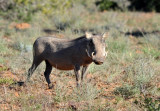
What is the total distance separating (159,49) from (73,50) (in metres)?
4.93

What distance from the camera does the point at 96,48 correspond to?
6129 mm

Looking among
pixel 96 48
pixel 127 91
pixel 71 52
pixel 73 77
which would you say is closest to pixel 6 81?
pixel 71 52

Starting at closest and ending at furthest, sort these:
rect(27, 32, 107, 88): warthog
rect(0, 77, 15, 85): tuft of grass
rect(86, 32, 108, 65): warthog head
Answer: rect(86, 32, 108, 65): warthog head → rect(27, 32, 107, 88): warthog → rect(0, 77, 15, 85): tuft of grass

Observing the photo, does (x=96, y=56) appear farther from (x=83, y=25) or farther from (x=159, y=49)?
(x=83, y=25)

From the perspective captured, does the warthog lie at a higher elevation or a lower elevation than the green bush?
higher

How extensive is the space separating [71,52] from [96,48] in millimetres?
716

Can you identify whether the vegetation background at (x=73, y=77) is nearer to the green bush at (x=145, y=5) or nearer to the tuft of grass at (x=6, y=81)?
the tuft of grass at (x=6, y=81)

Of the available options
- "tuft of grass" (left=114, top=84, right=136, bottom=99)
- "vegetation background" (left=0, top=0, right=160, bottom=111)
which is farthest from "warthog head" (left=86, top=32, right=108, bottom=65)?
"tuft of grass" (left=114, top=84, right=136, bottom=99)

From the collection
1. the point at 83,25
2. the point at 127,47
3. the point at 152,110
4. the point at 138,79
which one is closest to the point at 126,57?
the point at 127,47

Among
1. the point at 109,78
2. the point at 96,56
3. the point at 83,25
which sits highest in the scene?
the point at 96,56

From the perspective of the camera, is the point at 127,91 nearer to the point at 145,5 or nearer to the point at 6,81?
the point at 6,81

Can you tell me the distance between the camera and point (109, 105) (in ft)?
18.9

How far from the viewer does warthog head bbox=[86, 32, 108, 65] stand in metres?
6.02

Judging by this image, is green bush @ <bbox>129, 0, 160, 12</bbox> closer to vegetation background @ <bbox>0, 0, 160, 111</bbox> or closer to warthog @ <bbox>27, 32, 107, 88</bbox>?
vegetation background @ <bbox>0, 0, 160, 111</bbox>
